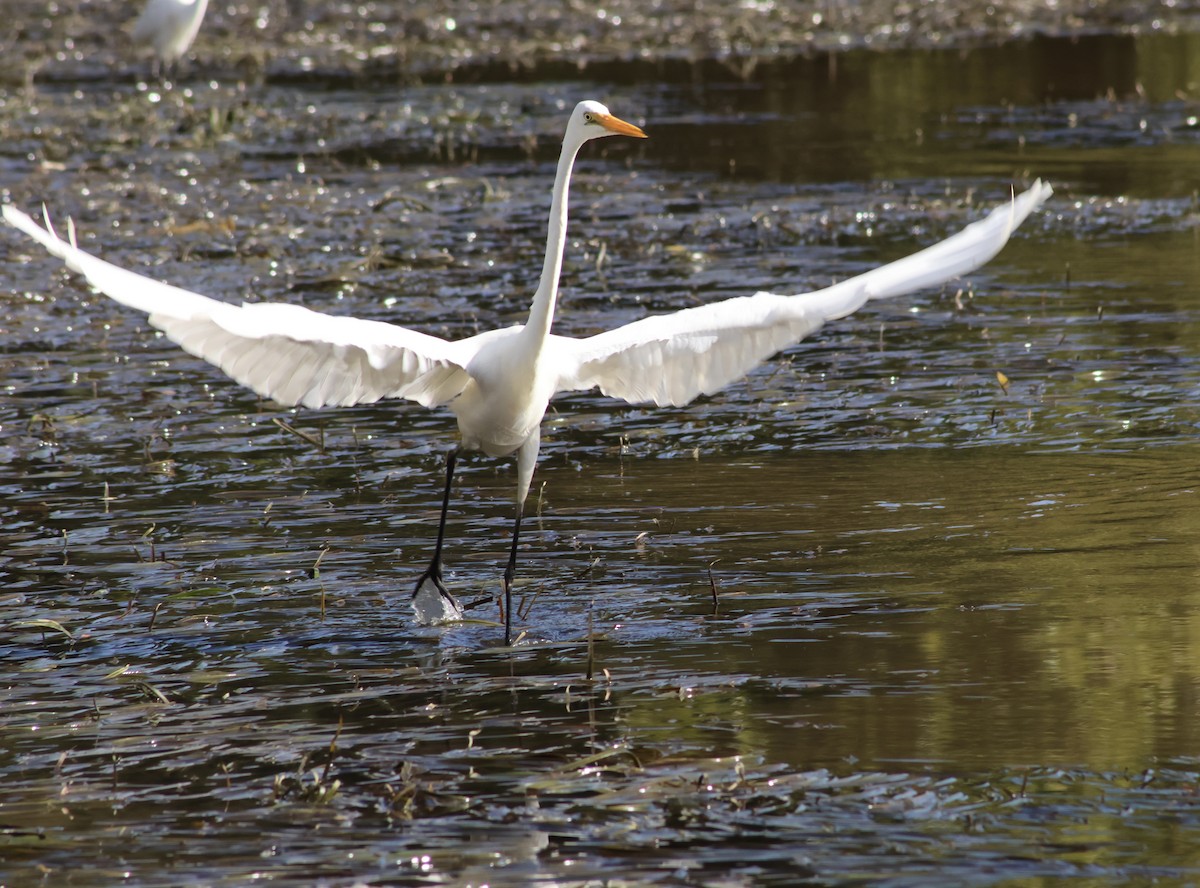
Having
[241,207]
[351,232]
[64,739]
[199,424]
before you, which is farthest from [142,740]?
[241,207]

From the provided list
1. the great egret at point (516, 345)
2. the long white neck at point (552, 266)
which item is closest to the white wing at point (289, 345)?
the great egret at point (516, 345)

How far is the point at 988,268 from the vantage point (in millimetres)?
12734

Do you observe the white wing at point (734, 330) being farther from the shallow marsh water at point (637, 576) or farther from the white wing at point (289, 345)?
the shallow marsh water at point (637, 576)

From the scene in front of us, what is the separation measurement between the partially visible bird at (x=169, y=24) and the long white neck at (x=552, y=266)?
1819 cm

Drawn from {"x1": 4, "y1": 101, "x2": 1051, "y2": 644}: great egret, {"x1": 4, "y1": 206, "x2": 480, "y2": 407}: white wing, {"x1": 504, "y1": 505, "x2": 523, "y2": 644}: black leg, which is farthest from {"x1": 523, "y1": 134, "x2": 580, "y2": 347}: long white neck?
{"x1": 504, "y1": 505, "x2": 523, "y2": 644}: black leg

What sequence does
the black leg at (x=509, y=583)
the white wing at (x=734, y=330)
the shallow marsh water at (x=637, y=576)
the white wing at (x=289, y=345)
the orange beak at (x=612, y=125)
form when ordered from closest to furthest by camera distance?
the shallow marsh water at (x=637, y=576)
the white wing at (x=289, y=345)
the white wing at (x=734, y=330)
the black leg at (x=509, y=583)
the orange beak at (x=612, y=125)

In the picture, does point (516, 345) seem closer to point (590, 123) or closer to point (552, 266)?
point (552, 266)

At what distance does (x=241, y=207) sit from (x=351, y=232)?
5.00 ft

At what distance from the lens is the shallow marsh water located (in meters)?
4.86

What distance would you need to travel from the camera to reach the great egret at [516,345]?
592cm

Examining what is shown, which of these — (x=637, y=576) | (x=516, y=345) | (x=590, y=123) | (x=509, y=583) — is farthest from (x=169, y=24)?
(x=509, y=583)

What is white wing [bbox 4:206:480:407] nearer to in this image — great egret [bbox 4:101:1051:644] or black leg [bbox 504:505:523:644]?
great egret [bbox 4:101:1051:644]

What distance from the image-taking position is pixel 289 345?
622 cm

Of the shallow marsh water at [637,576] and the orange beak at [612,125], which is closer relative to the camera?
the shallow marsh water at [637,576]
